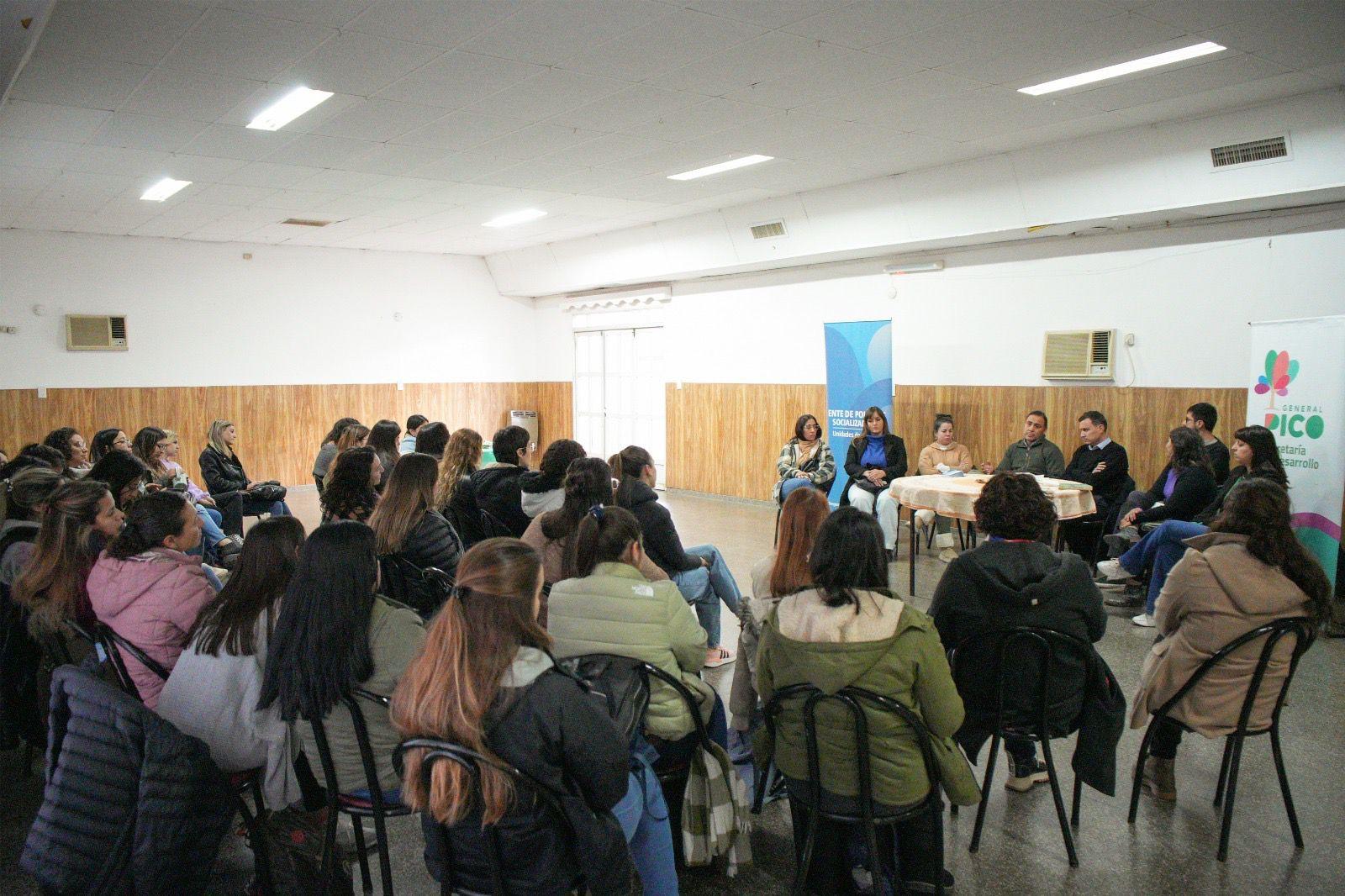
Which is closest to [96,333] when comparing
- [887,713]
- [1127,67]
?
[1127,67]

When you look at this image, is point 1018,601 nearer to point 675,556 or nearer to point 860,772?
point 860,772

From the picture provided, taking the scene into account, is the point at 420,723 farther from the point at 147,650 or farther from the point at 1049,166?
the point at 1049,166

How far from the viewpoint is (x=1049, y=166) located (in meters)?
6.83

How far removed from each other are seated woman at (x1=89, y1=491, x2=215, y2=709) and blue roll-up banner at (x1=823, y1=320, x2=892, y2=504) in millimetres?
6294

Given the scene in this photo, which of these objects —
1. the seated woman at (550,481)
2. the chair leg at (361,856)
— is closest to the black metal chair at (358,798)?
the chair leg at (361,856)

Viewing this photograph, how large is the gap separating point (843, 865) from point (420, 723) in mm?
1377

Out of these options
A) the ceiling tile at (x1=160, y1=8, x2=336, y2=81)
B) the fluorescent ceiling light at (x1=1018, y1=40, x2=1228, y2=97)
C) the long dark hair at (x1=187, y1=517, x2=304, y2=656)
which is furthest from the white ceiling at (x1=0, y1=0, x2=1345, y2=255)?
the long dark hair at (x1=187, y1=517, x2=304, y2=656)

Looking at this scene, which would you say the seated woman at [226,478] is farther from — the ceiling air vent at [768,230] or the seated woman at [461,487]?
the ceiling air vent at [768,230]

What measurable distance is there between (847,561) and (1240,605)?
4.93ft

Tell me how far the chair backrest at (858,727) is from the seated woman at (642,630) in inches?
12.7

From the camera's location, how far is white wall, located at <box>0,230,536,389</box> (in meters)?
10.3

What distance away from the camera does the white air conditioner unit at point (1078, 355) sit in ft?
24.3

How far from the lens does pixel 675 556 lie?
411 cm

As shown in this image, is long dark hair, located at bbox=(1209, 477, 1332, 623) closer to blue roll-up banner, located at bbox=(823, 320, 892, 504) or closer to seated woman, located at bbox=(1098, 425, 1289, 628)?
seated woman, located at bbox=(1098, 425, 1289, 628)
